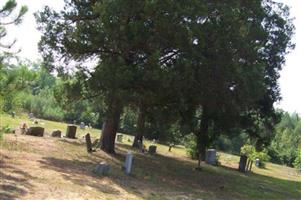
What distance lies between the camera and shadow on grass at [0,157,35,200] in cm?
993

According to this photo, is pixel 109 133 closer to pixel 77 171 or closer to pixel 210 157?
pixel 77 171

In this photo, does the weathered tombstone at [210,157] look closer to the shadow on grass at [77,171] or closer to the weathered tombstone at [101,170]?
the shadow on grass at [77,171]

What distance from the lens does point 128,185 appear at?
1430 centimetres

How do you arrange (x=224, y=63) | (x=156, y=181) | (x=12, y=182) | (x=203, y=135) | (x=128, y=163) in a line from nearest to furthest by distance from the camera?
(x=12, y=182) → (x=128, y=163) → (x=156, y=181) → (x=224, y=63) → (x=203, y=135)

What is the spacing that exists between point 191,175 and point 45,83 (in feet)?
281

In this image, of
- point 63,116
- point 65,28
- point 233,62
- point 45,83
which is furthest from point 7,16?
point 45,83

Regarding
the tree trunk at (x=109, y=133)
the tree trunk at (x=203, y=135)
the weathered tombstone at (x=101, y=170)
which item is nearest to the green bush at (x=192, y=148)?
the tree trunk at (x=203, y=135)

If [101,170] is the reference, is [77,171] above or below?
below

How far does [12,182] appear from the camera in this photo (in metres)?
11.1

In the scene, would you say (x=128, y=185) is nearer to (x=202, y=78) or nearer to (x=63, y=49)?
(x=202, y=78)

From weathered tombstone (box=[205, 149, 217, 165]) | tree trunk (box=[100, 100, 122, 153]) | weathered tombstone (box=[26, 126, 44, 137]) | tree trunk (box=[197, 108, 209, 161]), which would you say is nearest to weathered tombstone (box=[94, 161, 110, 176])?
tree trunk (box=[100, 100, 122, 153])

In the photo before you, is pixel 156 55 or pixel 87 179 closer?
pixel 87 179

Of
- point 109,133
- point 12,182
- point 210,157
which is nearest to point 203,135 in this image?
point 109,133

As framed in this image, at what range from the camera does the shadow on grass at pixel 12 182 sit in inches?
391
